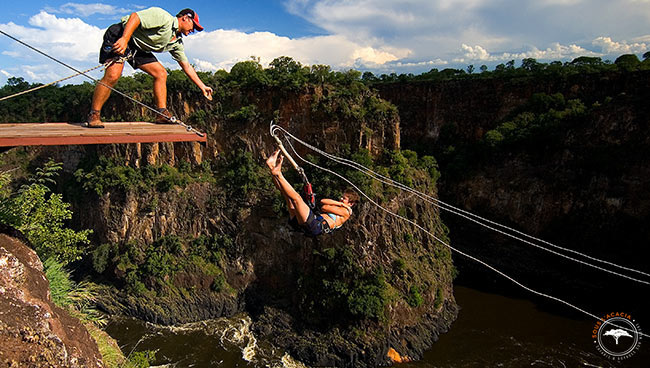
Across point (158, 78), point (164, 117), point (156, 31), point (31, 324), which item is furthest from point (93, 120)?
point (31, 324)

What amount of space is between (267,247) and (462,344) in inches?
518

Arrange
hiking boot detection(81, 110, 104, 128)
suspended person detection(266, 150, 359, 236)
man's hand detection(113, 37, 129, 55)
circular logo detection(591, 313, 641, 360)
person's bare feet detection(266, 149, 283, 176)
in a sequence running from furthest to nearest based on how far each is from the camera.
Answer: circular logo detection(591, 313, 641, 360) < hiking boot detection(81, 110, 104, 128) < suspended person detection(266, 150, 359, 236) < person's bare feet detection(266, 149, 283, 176) < man's hand detection(113, 37, 129, 55)

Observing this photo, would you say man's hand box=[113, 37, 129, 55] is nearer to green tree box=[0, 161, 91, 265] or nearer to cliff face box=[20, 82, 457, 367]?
→ green tree box=[0, 161, 91, 265]

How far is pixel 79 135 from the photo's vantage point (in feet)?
16.6

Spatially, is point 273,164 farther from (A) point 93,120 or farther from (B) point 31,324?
(B) point 31,324

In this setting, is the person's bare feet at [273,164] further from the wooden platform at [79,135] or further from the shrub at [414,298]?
the shrub at [414,298]

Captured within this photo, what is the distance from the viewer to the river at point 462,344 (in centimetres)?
1895

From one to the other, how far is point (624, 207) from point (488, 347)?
1385 cm

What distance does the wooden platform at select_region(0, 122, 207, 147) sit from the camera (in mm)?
4719

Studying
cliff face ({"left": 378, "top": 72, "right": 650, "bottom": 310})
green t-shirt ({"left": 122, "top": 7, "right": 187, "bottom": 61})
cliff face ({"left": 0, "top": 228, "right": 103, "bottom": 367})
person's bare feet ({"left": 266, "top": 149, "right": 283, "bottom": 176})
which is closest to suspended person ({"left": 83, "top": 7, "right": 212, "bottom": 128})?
green t-shirt ({"left": 122, "top": 7, "right": 187, "bottom": 61})

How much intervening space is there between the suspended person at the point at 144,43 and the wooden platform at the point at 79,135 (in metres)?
0.38

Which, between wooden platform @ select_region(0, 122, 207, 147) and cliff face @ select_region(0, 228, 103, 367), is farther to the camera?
wooden platform @ select_region(0, 122, 207, 147)

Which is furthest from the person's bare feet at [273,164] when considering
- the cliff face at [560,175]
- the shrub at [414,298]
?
the cliff face at [560,175]

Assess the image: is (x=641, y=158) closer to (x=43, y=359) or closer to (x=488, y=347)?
(x=488, y=347)
